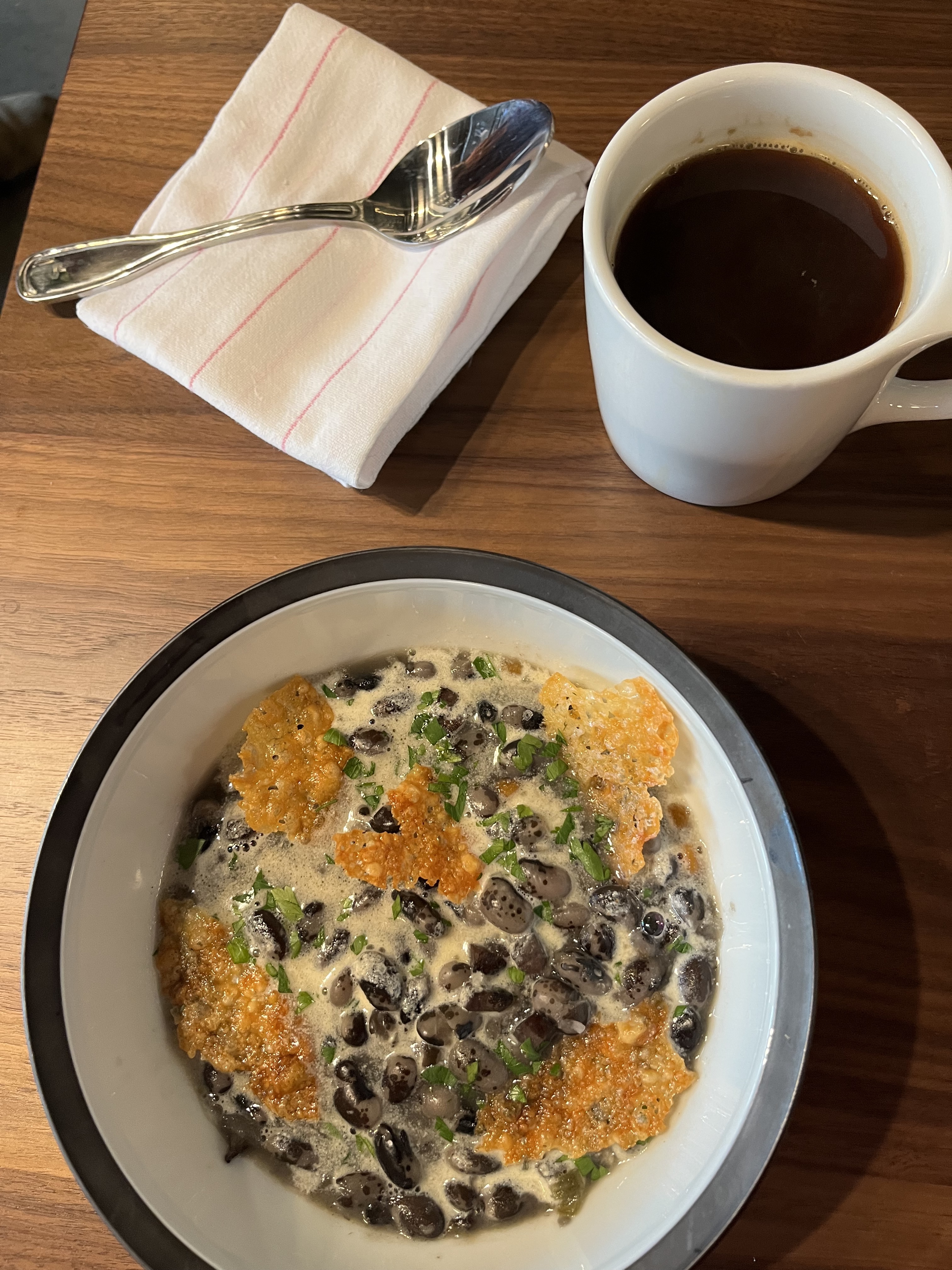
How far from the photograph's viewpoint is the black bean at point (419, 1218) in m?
0.76

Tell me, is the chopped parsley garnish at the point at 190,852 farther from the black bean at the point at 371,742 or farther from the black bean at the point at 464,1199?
the black bean at the point at 464,1199

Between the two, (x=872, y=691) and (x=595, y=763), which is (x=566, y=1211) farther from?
(x=872, y=691)

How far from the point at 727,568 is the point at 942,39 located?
0.65m

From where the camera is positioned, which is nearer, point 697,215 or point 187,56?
point 697,215

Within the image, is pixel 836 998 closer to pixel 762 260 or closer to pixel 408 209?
pixel 762 260

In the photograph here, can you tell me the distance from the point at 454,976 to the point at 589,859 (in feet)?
0.48

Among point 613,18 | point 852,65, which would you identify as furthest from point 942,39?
point 613,18

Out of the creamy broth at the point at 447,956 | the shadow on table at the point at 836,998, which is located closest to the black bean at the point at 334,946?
the creamy broth at the point at 447,956

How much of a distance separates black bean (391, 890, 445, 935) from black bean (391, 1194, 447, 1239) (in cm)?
20

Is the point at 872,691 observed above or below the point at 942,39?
below

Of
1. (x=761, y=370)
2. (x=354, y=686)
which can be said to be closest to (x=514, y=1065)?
(x=354, y=686)

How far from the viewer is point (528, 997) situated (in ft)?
2.63

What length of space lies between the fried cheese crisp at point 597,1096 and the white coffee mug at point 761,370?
464 mm

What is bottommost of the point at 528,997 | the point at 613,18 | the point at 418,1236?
the point at 418,1236
